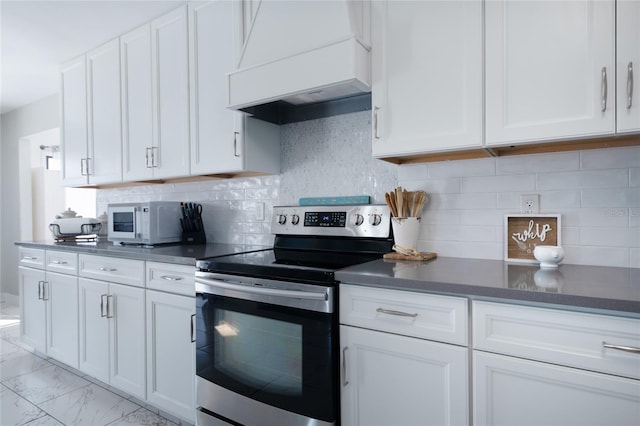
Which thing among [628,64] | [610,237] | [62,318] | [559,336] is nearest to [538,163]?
[610,237]

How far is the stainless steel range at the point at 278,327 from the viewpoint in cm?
149

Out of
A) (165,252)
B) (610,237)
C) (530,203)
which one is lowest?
(165,252)

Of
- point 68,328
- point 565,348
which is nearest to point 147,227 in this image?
point 68,328

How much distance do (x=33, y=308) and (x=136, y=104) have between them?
1.83 m

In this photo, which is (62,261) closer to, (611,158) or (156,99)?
(156,99)

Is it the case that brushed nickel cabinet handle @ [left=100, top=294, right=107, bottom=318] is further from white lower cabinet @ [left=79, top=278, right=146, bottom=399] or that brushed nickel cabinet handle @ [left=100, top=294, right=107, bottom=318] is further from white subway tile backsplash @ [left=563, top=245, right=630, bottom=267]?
white subway tile backsplash @ [left=563, top=245, right=630, bottom=267]

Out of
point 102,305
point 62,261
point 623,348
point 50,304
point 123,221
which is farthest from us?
point 50,304

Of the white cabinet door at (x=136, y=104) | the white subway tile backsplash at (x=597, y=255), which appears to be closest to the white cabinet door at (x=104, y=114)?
the white cabinet door at (x=136, y=104)

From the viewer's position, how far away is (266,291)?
1600mm

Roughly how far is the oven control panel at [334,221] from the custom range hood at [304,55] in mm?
570

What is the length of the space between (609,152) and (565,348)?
2.88 ft

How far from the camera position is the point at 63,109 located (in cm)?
329

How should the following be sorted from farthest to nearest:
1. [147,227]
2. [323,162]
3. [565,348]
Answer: [147,227]
[323,162]
[565,348]

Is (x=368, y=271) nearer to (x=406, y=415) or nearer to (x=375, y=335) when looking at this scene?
(x=375, y=335)
